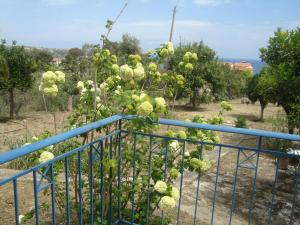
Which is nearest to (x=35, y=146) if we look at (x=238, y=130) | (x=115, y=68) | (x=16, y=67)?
(x=115, y=68)

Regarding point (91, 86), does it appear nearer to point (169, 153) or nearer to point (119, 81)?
point (119, 81)

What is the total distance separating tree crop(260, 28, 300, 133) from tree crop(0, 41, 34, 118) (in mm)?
7083

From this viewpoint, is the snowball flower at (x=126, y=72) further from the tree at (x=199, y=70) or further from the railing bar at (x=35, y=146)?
the tree at (x=199, y=70)

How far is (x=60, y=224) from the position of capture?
3283 mm

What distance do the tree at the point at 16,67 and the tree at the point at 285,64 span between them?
7.08 metres

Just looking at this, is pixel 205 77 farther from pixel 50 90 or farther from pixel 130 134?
pixel 50 90

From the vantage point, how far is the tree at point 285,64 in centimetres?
608

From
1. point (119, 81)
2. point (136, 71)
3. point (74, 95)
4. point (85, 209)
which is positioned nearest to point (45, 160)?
point (136, 71)

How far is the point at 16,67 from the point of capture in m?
9.98

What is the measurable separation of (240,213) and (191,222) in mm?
857

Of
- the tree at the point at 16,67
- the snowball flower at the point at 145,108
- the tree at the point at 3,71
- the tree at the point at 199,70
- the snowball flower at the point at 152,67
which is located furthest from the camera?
the tree at the point at 199,70

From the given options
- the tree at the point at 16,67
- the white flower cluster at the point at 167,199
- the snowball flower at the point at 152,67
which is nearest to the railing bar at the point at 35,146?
the white flower cluster at the point at 167,199

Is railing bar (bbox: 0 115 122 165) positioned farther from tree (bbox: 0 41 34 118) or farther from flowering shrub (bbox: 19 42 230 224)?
tree (bbox: 0 41 34 118)

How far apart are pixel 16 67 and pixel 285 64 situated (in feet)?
25.3
